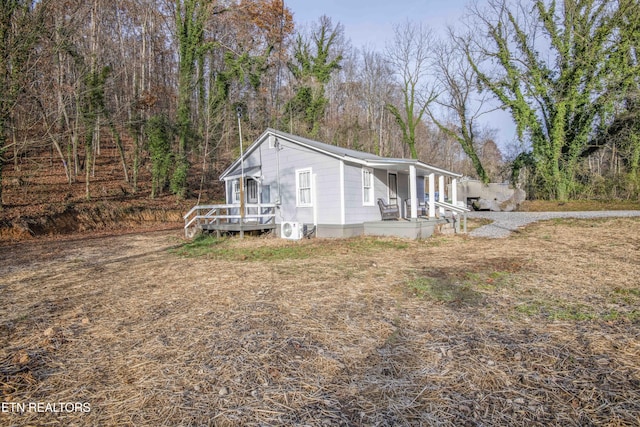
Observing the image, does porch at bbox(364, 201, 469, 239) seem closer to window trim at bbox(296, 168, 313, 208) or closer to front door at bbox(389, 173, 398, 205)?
front door at bbox(389, 173, 398, 205)

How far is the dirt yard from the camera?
218cm

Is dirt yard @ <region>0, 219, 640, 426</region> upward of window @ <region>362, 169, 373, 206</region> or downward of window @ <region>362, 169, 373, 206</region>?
downward

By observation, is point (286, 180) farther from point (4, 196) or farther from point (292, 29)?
point (292, 29)

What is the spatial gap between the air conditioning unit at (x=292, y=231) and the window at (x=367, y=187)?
2.71 m

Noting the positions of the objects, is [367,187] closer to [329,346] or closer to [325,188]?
[325,188]

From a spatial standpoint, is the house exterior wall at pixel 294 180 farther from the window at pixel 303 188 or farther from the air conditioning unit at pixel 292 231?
the air conditioning unit at pixel 292 231

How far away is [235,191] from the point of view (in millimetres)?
15648

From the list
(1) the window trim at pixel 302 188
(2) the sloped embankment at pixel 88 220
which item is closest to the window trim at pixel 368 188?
(1) the window trim at pixel 302 188

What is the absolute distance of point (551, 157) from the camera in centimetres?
2202

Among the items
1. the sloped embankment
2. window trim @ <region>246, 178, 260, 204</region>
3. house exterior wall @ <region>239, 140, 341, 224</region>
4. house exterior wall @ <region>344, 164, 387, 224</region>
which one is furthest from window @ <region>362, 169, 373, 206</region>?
the sloped embankment

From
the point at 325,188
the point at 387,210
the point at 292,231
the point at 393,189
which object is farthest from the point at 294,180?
the point at 393,189

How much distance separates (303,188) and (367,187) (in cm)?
245

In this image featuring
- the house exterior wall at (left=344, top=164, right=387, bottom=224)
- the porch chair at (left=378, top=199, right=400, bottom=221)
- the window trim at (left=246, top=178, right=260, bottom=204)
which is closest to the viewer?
the house exterior wall at (left=344, top=164, right=387, bottom=224)

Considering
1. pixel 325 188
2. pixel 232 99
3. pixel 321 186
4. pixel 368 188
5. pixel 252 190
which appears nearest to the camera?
pixel 325 188
